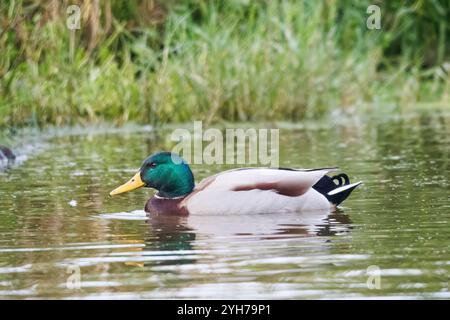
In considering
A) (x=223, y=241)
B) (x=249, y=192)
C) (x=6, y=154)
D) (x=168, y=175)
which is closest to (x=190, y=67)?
(x=6, y=154)

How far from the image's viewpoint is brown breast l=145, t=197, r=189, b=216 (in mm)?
9367

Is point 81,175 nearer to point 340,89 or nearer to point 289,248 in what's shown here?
point 289,248

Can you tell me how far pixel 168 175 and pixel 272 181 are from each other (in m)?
0.78

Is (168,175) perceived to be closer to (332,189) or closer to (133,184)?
(133,184)

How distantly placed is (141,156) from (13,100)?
144 cm

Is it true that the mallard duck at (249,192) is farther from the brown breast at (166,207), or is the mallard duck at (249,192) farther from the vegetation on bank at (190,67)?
the vegetation on bank at (190,67)

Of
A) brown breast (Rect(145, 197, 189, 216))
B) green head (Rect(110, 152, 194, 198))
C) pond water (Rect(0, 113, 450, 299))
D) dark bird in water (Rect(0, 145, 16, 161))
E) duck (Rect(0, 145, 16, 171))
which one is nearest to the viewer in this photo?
pond water (Rect(0, 113, 450, 299))

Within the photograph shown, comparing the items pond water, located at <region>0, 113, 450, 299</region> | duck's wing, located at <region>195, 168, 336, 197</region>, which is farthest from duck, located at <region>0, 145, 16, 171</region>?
→ duck's wing, located at <region>195, 168, 336, 197</region>

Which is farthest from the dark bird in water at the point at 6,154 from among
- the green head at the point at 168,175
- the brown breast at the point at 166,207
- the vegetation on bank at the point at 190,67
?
the brown breast at the point at 166,207

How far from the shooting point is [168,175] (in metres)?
9.53

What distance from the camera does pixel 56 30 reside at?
52.2 ft

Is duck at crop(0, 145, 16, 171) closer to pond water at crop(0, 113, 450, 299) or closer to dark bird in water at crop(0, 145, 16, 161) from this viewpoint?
dark bird in water at crop(0, 145, 16, 161)

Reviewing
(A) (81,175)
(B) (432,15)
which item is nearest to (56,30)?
(A) (81,175)

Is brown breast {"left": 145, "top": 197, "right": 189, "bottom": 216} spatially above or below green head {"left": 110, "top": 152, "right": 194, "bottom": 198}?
below
